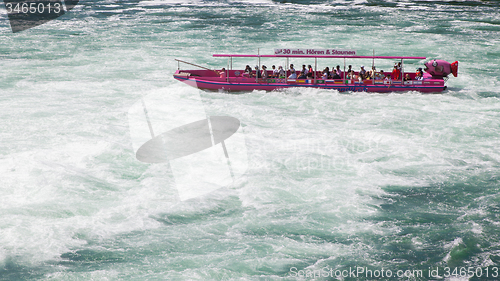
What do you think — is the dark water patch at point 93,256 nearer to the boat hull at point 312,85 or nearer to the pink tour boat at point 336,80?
the pink tour boat at point 336,80

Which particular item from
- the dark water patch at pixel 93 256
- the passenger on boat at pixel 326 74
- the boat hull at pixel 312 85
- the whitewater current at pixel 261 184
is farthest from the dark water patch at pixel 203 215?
the passenger on boat at pixel 326 74

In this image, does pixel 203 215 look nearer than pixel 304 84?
Yes

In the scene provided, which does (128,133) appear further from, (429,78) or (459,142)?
(429,78)

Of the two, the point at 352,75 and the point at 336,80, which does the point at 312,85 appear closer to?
the point at 336,80

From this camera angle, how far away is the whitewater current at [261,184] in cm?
978

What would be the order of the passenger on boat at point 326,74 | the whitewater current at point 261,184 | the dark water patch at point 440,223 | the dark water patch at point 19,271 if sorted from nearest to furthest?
the dark water patch at point 19,271
the whitewater current at point 261,184
the dark water patch at point 440,223
the passenger on boat at point 326,74

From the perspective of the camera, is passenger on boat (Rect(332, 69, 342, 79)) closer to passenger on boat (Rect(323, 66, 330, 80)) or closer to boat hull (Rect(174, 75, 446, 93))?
passenger on boat (Rect(323, 66, 330, 80))

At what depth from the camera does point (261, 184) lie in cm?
1288

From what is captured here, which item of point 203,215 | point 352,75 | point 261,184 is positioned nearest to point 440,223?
point 261,184

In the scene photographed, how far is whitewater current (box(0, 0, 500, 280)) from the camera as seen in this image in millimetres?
9781

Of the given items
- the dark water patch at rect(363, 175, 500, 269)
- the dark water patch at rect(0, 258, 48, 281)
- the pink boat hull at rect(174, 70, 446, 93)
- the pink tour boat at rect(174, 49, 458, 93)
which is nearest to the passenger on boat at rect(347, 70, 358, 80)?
the pink tour boat at rect(174, 49, 458, 93)

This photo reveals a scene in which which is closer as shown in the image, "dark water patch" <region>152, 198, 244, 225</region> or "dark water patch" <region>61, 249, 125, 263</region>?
"dark water patch" <region>61, 249, 125, 263</region>

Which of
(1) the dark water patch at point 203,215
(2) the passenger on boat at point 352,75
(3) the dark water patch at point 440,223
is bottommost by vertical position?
(3) the dark water patch at point 440,223

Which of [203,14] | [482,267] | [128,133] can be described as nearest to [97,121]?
[128,133]
